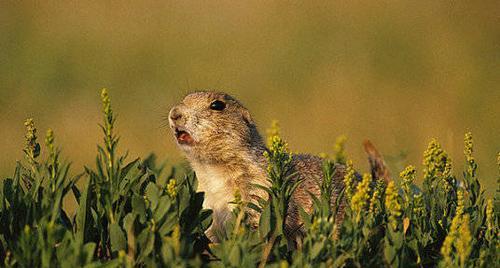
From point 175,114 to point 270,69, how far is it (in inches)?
292

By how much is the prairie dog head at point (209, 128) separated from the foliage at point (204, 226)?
1.86 metres

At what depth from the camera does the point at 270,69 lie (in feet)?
44.0

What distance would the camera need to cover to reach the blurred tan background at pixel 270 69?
34.8ft

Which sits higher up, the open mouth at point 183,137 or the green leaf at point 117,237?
the open mouth at point 183,137

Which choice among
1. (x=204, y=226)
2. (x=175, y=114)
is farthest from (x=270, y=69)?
(x=204, y=226)

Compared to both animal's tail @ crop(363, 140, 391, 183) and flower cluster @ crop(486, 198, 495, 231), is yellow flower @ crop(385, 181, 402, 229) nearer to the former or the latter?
flower cluster @ crop(486, 198, 495, 231)

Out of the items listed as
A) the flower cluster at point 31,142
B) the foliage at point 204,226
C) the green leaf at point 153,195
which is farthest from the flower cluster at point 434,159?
the flower cluster at point 31,142

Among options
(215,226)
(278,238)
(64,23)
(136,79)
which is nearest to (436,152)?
(278,238)

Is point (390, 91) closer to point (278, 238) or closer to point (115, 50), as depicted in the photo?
point (115, 50)

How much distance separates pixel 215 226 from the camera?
17.7ft

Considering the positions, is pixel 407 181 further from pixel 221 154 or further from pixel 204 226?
pixel 221 154

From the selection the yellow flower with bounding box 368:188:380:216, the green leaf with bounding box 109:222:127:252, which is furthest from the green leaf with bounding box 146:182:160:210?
the yellow flower with bounding box 368:188:380:216

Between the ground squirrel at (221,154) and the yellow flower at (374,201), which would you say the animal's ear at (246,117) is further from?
the yellow flower at (374,201)

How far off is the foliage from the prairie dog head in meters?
1.86
